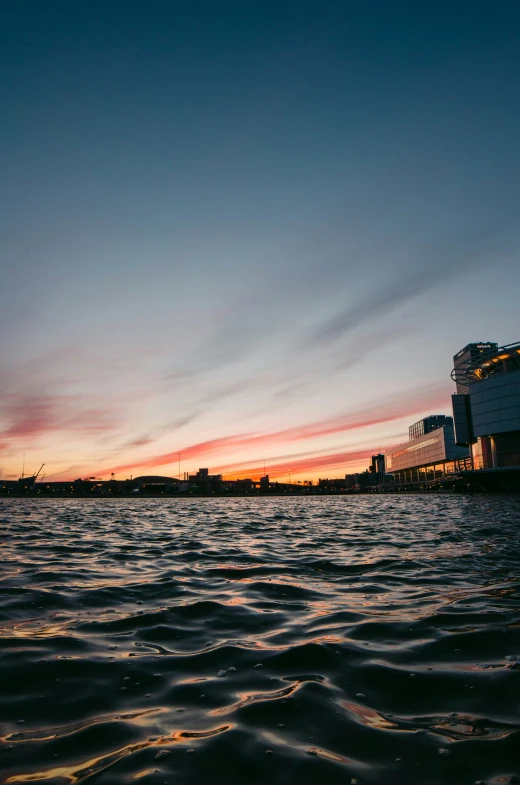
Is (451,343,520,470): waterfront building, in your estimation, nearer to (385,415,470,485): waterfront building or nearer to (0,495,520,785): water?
(385,415,470,485): waterfront building

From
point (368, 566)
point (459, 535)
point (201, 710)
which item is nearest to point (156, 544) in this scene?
point (368, 566)

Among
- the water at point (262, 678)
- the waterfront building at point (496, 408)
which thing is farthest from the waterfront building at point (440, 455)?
the water at point (262, 678)

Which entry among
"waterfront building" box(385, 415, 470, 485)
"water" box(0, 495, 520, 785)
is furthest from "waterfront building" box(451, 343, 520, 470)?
"water" box(0, 495, 520, 785)

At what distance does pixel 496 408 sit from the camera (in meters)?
96.4

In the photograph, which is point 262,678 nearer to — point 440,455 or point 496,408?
point 496,408

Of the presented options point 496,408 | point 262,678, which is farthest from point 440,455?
point 262,678

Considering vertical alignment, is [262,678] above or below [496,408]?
below

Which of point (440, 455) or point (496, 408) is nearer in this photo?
point (496, 408)

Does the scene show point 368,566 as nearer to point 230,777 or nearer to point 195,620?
point 195,620

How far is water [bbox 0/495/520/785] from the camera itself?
3727mm

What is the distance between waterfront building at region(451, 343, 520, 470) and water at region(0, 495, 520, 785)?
9170 cm

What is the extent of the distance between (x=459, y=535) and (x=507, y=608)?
44.4 feet

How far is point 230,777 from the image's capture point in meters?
3.55

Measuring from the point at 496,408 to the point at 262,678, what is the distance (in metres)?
102
